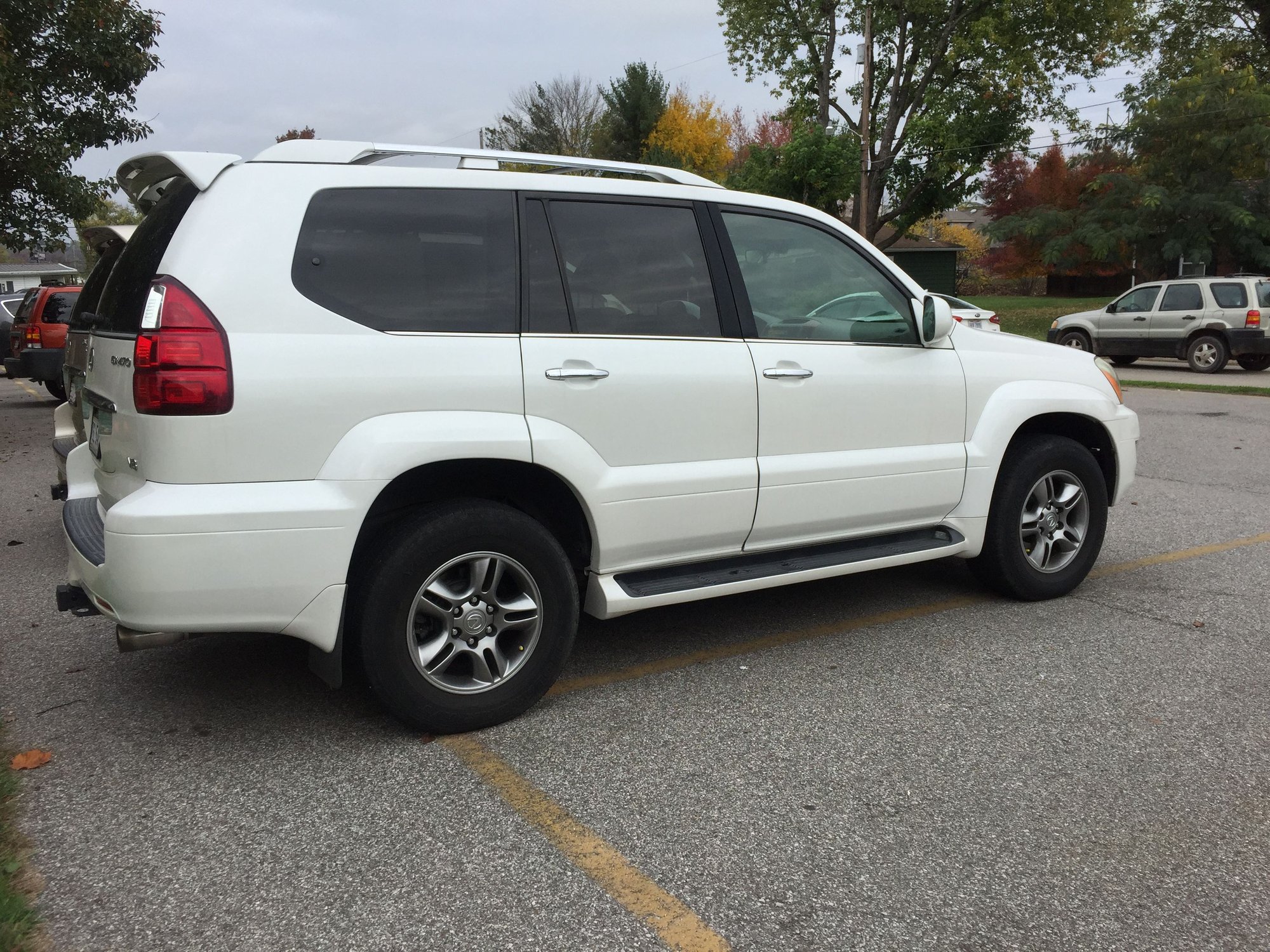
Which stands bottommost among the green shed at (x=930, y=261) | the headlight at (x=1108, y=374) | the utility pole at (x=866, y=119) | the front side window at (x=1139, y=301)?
the headlight at (x=1108, y=374)

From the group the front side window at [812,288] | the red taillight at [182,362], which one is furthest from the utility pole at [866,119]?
the red taillight at [182,362]

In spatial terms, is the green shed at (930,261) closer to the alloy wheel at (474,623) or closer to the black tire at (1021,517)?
the black tire at (1021,517)

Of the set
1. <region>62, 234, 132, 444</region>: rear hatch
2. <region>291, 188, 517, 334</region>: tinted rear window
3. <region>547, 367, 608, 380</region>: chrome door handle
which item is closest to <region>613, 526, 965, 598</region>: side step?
<region>547, 367, 608, 380</region>: chrome door handle

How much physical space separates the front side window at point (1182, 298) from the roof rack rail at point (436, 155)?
18527 mm

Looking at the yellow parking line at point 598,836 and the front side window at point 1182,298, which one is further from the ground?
the front side window at point 1182,298

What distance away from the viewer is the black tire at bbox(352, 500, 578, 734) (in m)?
3.36

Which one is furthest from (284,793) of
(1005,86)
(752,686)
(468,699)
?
(1005,86)

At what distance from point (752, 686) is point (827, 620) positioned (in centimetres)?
96

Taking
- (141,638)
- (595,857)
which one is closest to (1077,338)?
(595,857)

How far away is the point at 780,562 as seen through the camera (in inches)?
168

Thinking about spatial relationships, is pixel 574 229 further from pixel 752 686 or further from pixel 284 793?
pixel 284 793

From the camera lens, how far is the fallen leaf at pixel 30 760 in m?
3.35

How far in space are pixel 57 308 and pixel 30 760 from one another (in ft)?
47.2

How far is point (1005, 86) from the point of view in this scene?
33531 mm
